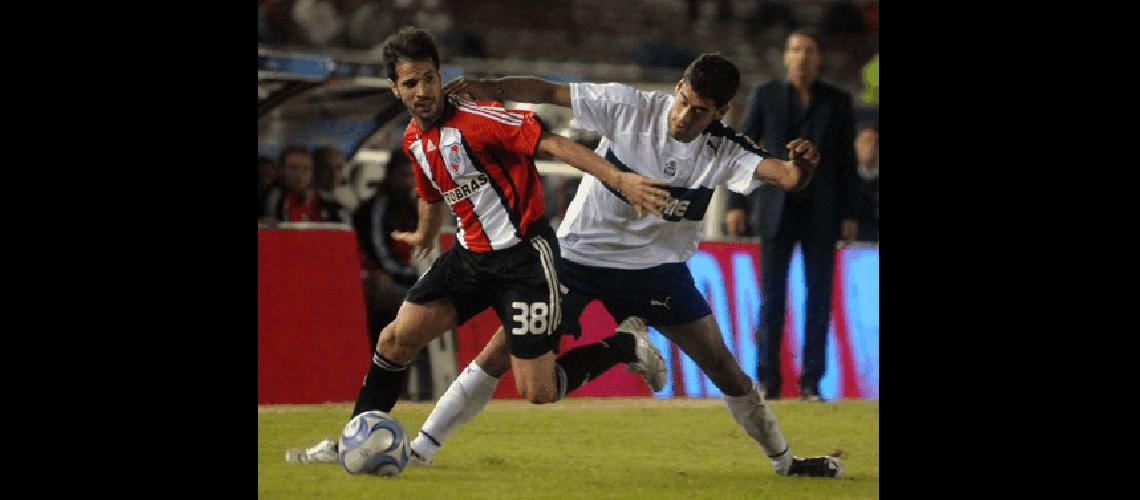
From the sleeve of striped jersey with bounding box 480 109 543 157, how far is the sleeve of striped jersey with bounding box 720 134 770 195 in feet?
3.39

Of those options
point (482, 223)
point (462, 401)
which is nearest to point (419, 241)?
point (482, 223)

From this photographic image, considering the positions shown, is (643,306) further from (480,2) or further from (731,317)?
(480,2)

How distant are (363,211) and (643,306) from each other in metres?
4.26

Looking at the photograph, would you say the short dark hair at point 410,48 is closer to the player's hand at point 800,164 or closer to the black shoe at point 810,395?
the player's hand at point 800,164

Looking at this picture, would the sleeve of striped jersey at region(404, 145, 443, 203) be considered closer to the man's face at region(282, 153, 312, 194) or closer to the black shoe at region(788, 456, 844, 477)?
the black shoe at region(788, 456, 844, 477)

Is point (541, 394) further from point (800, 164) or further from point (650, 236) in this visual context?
point (800, 164)

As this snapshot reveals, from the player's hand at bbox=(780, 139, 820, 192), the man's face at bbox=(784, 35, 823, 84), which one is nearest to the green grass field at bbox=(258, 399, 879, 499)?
the player's hand at bbox=(780, 139, 820, 192)

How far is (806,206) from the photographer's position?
10.6 m

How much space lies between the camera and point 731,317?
11.5 metres

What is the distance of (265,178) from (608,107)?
4.39 metres

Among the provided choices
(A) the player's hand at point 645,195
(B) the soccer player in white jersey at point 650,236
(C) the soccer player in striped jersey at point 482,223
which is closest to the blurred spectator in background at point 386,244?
(B) the soccer player in white jersey at point 650,236

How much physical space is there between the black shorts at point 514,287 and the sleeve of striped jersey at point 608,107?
78cm

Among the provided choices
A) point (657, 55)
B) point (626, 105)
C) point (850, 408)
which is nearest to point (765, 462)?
point (626, 105)

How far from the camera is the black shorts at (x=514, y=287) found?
6.38m
